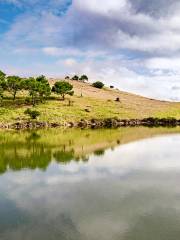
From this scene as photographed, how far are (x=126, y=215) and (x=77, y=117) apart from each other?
11057 cm

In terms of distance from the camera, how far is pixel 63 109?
147m

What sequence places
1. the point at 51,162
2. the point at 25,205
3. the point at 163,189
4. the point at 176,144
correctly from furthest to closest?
the point at 176,144 → the point at 51,162 → the point at 163,189 → the point at 25,205

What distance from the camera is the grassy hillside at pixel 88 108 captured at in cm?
13688

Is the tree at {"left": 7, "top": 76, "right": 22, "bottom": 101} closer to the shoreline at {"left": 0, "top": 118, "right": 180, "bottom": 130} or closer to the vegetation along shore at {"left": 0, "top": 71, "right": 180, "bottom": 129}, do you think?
the vegetation along shore at {"left": 0, "top": 71, "right": 180, "bottom": 129}

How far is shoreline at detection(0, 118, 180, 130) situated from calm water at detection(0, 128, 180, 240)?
5231cm

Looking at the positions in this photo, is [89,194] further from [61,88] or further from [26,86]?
[61,88]

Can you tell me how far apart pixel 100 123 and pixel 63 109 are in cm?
1579

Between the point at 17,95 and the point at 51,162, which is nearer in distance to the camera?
the point at 51,162

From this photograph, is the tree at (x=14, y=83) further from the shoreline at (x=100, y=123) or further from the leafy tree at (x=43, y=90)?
the shoreline at (x=100, y=123)

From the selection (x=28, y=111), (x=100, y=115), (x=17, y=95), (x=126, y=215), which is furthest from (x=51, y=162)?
(x=17, y=95)

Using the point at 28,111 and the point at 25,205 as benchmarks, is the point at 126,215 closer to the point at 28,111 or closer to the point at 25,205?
the point at 25,205

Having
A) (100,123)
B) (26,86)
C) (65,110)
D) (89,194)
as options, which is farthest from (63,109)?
(89,194)

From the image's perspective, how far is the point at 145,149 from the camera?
75.6m

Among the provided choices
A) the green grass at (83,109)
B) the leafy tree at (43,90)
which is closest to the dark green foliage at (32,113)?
the green grass at (83,109)
